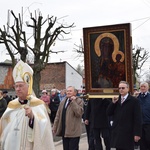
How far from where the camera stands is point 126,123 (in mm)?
6832

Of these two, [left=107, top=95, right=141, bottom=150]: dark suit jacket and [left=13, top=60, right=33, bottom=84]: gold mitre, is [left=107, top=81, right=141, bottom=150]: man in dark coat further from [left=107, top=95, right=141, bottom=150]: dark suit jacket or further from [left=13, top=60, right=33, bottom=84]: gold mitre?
[left=13, top=60, right=33, bottom=84]: gold mitre

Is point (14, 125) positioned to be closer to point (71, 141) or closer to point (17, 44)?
point (71, 141)

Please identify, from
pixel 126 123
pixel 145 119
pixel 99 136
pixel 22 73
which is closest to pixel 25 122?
pixel 22 73

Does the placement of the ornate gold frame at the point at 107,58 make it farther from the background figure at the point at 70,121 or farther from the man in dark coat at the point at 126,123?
the man in dark coat at the point at 126,123

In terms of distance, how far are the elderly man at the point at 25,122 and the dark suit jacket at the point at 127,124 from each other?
2.34 m

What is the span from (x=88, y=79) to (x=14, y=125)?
3.90 m

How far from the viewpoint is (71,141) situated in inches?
301

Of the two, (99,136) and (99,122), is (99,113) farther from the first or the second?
(99,136)

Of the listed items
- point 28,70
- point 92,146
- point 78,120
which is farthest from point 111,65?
point 28,70

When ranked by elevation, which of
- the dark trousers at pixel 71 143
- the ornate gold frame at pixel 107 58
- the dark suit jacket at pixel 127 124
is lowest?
the dark trousers at pixel 71 143

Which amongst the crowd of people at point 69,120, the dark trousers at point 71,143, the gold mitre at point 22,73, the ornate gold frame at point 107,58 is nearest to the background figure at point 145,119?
the crowd of people at point 69,120

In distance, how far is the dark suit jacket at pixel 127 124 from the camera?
22.2 ft

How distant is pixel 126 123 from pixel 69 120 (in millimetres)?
1376

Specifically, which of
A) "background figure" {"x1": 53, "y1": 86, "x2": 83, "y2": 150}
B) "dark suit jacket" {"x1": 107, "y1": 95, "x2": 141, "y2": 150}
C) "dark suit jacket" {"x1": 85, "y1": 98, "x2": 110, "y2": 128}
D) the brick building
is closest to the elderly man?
"dark suit jacket" {"x1": 107, "y1": 95, "x2": 141, "y2": 150}
